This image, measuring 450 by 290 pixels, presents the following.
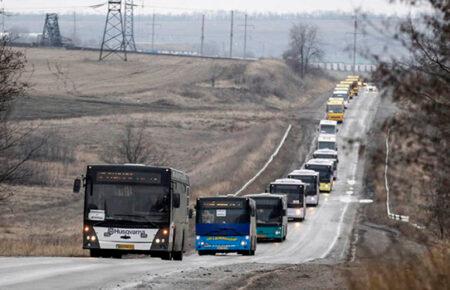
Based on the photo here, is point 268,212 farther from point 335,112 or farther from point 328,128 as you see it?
point 335,112

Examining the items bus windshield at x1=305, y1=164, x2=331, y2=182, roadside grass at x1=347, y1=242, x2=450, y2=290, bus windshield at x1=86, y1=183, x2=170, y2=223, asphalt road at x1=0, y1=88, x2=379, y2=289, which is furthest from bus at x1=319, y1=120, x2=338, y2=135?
roadside grass at x1=347, y1=242, x2=450, y2=290

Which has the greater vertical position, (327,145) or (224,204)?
(224,204)

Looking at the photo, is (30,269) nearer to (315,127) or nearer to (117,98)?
(315,127)

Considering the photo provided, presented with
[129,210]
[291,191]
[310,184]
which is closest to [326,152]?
[310,184]

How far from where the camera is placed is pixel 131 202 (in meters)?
32.9

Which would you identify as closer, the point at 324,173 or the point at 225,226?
the point at 225,226

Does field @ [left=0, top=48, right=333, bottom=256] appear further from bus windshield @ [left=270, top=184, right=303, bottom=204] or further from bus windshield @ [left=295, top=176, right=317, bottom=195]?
bus windshield @ [left=270, top=184, right=303, bottom=204]

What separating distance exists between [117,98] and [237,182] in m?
47.5

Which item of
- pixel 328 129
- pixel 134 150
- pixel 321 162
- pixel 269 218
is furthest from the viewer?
pixel 328 129

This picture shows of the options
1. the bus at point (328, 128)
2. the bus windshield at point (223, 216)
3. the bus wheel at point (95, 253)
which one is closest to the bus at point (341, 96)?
the bus at point (328, 128)

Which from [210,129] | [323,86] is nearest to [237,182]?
[210,129]

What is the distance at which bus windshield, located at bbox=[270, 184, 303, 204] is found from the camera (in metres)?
69.1

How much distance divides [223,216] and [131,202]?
13.2 meters

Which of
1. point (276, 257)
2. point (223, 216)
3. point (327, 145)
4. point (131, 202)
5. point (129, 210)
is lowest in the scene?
point (327, 145)
